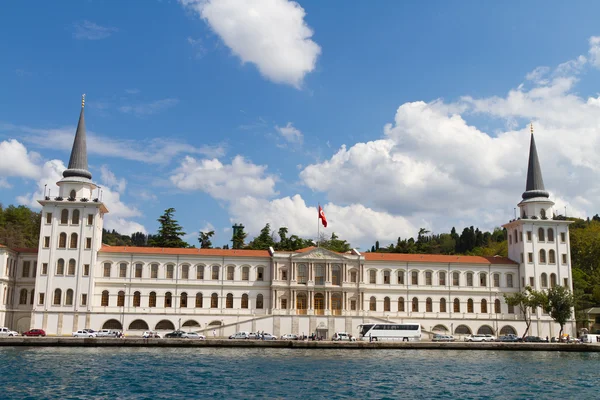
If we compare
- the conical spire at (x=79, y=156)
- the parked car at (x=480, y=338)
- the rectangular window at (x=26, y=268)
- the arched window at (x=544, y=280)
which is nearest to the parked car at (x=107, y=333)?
the rectangular window at (x=26, y=268)

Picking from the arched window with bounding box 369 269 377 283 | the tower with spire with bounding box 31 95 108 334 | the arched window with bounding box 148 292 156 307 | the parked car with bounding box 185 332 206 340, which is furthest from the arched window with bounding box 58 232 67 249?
the arched window with bounding box 369 269 377 283

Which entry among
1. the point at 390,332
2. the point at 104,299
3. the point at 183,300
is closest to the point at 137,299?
the point at 104,299

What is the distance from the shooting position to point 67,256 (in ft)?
225

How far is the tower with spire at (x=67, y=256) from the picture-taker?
67125 millimetres

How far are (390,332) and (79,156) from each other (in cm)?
3932

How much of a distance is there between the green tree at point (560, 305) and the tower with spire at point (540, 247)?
4334 millimetres

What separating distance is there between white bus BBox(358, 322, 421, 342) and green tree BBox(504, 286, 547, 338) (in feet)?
39.2

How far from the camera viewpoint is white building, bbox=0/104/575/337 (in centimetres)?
6812

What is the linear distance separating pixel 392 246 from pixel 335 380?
76222 millimetres

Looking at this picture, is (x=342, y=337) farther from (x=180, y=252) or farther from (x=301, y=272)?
(x=180, y=252)

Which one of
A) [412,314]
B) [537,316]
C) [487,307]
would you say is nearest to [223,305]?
[412,314]

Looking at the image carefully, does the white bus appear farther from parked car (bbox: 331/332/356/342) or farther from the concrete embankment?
the concrete embankment

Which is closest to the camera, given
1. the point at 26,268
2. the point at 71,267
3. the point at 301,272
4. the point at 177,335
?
the point at 177,335

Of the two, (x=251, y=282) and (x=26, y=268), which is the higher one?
(x=26, y=268)
